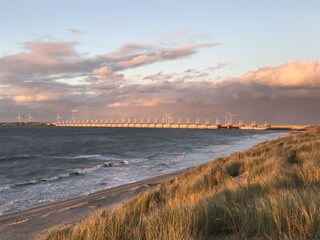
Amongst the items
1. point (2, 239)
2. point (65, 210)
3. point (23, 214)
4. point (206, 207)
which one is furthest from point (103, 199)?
point (206, 207)

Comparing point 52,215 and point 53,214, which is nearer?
point 52,215

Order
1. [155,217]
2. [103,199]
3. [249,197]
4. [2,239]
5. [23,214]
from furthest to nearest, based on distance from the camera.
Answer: [103,199], [23,214], [2,239], [249,197], [155,217]

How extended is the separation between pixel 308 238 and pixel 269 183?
428cm

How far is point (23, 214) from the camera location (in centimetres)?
1448

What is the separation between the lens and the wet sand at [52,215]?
11.6 metres

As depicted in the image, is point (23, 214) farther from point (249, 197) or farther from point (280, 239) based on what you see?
point (280, 239)

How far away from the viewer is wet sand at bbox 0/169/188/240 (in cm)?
1163

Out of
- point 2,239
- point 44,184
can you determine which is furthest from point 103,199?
point 44,184

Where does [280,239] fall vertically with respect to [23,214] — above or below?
above

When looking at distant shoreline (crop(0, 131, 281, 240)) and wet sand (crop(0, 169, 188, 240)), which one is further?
distant shoreline (crop(0, 131, 281, 240))

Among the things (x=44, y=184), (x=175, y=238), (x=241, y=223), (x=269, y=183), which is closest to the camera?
(x=175, y=238)

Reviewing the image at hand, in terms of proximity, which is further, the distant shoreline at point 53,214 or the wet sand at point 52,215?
the distant shoreline at point 53,214

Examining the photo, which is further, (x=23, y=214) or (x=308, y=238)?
(x=23, y=214)

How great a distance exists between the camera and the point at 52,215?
13.9 metres
